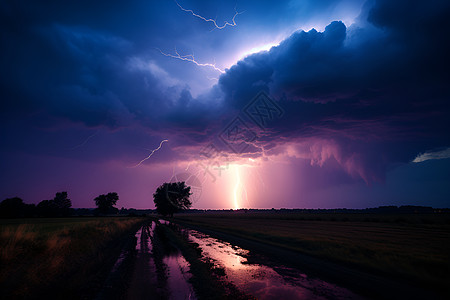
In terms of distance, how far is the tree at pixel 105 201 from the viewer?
138 meters

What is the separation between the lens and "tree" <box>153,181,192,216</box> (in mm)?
81688

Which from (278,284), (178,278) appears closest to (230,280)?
(278,284)

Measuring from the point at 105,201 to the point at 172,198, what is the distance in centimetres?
8526

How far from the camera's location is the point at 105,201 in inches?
5507

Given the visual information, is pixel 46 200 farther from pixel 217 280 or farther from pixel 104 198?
pixel 217 280

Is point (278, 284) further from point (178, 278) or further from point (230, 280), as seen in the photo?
point (178, 278)

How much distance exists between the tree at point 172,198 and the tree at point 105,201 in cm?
7351

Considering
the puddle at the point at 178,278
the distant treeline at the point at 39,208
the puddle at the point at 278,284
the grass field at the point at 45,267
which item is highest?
the distant treeline at the point at 39,208

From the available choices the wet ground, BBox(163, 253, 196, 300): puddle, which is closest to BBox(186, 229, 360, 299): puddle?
the wet ground

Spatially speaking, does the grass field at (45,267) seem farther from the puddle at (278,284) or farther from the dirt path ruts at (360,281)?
the dirt path ruts at (360,281)

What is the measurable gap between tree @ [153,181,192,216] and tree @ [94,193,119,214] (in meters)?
73.5

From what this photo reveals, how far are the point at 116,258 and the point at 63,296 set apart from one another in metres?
5.46

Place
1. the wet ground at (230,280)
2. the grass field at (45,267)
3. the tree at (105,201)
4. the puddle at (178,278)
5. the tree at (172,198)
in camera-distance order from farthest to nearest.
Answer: the tree at (105,201) → the tree at (172,198) → the grass field at (45,267) → the wet ground at (230,280) → the puddle at (178,278)

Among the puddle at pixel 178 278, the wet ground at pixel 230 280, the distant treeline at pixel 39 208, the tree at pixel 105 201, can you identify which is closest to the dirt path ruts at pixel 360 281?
the wet ground at pixel 230 280
